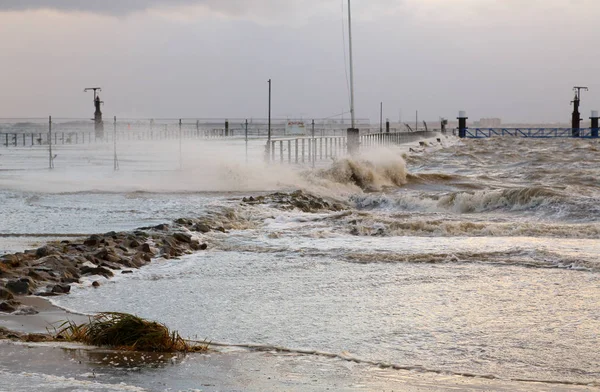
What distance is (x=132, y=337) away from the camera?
20.7ft

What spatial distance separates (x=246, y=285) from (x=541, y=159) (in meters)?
41.5

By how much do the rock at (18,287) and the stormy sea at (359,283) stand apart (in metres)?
0.51

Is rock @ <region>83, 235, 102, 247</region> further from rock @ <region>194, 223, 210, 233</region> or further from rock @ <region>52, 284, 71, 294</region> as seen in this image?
rock @ <region>194, 223, 210, 233</region>

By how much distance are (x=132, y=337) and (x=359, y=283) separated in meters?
3.99

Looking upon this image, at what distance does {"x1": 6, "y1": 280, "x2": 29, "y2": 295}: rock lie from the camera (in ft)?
28.2

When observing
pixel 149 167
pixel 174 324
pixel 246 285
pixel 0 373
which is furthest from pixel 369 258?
pixel 149 167

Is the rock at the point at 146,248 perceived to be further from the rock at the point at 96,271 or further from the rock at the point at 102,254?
the rock at the point at 96,271

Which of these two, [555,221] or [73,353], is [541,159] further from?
[73,353]

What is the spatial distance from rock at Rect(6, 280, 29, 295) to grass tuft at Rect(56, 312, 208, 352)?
2.24 meters

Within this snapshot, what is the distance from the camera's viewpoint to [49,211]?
690 inches

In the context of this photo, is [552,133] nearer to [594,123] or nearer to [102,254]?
[594,123]

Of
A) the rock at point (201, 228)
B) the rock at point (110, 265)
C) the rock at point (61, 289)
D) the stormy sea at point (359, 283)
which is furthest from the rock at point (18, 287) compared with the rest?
the rock at point (201, 228)

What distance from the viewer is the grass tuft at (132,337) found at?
6258 mm

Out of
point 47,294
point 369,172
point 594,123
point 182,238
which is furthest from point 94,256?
point 594,123
